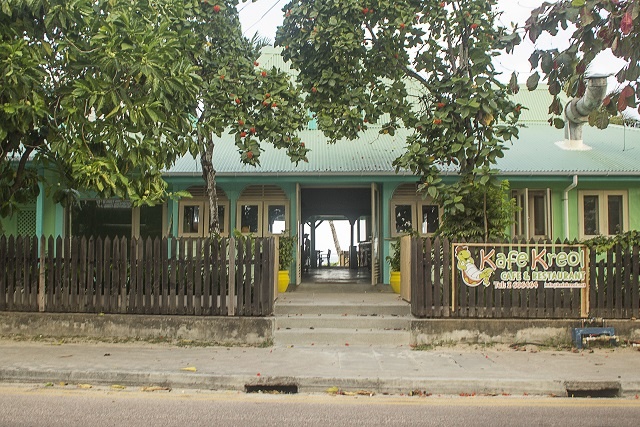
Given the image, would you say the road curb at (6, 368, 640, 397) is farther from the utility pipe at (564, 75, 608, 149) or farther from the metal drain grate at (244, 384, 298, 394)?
the utility pipe at (564, 75, 608, 149)

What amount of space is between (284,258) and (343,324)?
386 cm

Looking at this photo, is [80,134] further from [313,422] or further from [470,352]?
[470,352]

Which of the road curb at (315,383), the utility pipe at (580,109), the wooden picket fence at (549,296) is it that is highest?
the utility pipe at (580,109)

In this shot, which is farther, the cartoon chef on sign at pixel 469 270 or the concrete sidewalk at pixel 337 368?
the cartoon chef on sign at pixel 469 270

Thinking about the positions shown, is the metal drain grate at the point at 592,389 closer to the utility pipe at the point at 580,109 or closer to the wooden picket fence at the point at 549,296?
the wooden picket fence at the point at 549,296

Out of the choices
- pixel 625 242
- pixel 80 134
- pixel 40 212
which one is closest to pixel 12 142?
pixel 80 134

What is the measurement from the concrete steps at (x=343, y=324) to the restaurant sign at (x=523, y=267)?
1.31 m

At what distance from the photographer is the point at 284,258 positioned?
1377 cm

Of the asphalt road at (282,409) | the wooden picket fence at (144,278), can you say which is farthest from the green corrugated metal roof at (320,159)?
the asphalt road at (282,409)

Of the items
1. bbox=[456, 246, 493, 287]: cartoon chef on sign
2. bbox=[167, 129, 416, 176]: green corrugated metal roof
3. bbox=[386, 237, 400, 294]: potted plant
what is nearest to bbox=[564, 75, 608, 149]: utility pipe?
bbox=[167, 129, 416, 176]: green corrugated metal roof

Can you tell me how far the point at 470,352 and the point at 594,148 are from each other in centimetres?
880

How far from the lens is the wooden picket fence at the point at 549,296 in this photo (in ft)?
31.8

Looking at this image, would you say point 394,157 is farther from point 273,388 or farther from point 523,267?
point 273,388

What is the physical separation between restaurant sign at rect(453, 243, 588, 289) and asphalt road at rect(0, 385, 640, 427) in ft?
10.3
